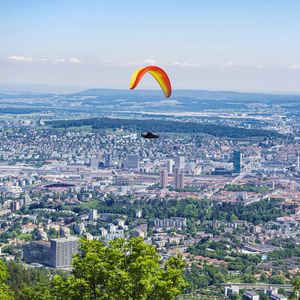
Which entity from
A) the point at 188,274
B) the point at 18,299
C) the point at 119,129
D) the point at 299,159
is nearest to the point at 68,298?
the point at 18,299

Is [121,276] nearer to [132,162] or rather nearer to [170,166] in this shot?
[170,166]

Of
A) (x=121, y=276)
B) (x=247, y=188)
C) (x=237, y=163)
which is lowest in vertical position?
(x=247, y=188)

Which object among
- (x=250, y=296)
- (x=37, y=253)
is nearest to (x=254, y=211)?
(x=37, y=253)

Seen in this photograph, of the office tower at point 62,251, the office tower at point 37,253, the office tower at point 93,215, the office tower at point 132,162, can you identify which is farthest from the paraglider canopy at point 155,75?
the office tower at point 132,162

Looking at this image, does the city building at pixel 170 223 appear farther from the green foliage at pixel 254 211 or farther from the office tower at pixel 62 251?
the office tower at pixel 62 251

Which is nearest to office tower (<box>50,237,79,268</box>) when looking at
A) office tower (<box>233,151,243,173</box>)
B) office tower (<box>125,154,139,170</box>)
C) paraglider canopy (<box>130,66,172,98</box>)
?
paraglider canopy (<box>130,66,172,98</box>)

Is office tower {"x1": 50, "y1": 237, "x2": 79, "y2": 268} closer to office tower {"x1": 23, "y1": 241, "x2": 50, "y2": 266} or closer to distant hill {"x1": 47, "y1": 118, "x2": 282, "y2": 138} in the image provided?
office tower {"x1": 23, "y1": 241, "x2": 50, "y2": 266}

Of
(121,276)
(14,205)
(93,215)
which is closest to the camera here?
(121,276)
